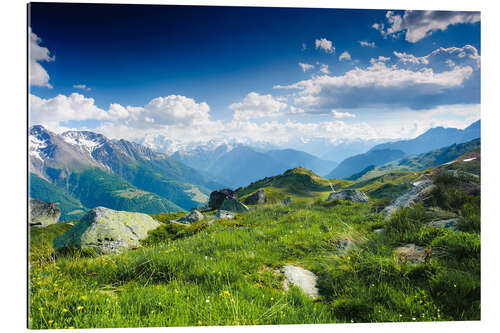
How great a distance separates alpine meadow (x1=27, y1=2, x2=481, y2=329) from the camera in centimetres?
306

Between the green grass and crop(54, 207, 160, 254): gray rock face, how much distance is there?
1.33 metres

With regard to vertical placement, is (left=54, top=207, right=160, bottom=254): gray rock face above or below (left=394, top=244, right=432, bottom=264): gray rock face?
below

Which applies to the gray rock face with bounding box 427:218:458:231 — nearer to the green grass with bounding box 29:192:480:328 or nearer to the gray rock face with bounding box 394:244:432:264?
the green grass with bounding box 29:192:480:328

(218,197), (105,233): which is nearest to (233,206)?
(105,233)

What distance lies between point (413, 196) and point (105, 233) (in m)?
8.05

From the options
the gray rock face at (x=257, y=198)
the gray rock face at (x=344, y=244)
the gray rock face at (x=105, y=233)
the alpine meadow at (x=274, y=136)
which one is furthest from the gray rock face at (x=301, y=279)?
the gray rock face at (x=257, y=198)

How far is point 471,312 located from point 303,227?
3070 millimetres

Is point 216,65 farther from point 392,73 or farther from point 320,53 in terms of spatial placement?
point 392,73

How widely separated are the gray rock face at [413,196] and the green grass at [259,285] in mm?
850

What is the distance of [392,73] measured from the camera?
20.2 feet

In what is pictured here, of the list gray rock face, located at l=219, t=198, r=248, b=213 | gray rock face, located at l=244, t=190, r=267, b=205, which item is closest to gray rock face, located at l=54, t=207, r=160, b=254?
gray rock face, located at l=219, t=198, r=248, b=213

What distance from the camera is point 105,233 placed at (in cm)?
595

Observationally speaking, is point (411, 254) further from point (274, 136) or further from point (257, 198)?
point (257, 198)

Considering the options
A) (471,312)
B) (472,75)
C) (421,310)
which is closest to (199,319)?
(421,310)
